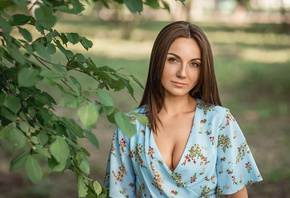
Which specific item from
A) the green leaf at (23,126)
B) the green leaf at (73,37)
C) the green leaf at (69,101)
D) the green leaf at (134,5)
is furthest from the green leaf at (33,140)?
the green leaf at (134,5)

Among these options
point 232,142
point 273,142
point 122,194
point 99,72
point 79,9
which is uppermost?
point 79,9

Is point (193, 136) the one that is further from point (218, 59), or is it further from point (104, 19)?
point (104, 19)

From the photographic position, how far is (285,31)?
73.1 ft

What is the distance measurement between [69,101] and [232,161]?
99 centimetres

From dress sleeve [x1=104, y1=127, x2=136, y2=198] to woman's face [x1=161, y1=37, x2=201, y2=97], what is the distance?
1.07 ft

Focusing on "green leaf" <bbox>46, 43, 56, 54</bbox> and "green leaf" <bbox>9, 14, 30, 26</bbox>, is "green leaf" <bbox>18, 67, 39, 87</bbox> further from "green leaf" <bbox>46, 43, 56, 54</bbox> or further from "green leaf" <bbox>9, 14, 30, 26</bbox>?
"green leaf" <bbox>46, 43, 56, 54</bbox>

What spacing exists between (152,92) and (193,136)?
28 centimetres

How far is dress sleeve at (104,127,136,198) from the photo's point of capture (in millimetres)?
1935

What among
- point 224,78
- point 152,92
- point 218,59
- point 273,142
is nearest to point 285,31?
point 218,59

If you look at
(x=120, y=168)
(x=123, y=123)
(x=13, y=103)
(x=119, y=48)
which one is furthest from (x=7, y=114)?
(x=119, y=48)

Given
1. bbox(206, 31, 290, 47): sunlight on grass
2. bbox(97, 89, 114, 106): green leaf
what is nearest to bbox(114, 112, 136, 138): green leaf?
bbox(97, 89, 114, 106): green leaf

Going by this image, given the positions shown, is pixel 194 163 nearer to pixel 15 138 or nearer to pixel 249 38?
pixel 15 138

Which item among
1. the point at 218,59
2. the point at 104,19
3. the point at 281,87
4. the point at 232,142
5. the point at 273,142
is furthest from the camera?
the point at 104,19

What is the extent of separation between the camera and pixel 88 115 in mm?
1074
